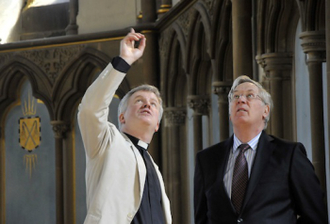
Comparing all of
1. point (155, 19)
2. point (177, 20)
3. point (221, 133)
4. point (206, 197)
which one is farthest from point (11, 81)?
point (206, 197)

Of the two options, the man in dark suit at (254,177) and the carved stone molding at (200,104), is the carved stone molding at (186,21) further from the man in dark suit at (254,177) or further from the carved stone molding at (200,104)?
the man in dark suit at (254,177)

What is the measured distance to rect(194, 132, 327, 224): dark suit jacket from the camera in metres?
3.00

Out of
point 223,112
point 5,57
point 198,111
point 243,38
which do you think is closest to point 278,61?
point 243,38

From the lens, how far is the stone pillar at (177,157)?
10516mm

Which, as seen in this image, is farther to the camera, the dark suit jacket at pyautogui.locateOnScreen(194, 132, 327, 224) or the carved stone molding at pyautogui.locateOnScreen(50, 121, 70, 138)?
the carved stone molding at pyautogui.locateOnScreen(50, 121, 70, 138)

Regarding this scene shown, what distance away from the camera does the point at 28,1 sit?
13609 millimetres

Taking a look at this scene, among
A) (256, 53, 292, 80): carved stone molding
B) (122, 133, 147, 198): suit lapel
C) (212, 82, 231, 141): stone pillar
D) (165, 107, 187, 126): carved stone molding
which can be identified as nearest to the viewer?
(122, 133, 147, 198): suit lapel

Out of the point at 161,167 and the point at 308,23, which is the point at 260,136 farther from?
the point at 161,167

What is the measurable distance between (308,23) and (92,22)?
6.97 metres

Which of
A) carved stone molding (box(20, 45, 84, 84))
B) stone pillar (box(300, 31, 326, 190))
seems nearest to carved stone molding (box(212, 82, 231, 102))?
stone pillar (box(300, 31, 326, 190))

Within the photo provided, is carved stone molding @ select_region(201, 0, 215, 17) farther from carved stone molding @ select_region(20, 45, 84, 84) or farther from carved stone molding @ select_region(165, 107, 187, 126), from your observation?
carved stone molding @ select_region(20, 45, 84, 84)

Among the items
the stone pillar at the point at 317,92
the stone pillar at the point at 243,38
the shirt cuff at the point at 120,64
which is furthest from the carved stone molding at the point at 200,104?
the shirt cuff at the point at 120,64

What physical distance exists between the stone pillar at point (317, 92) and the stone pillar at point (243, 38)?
1.52 meters

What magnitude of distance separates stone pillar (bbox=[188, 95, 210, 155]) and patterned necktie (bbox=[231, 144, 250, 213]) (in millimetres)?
6386
